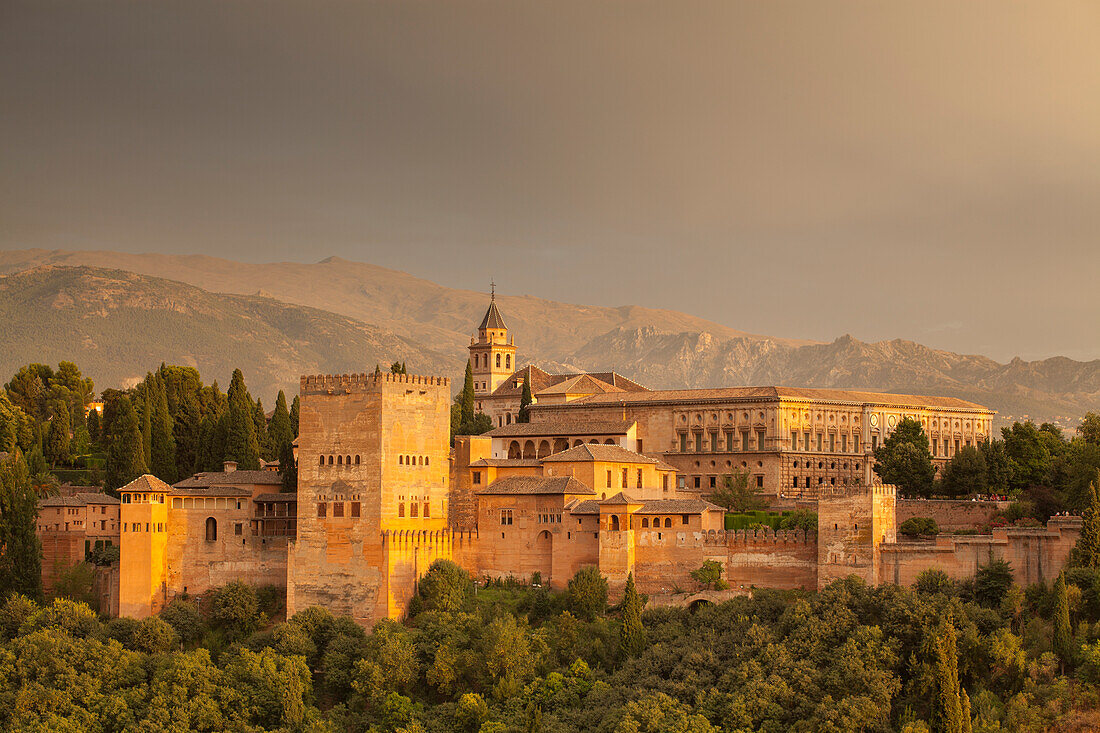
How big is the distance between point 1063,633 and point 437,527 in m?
24.7

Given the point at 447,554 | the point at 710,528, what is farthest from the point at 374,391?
the point at 710,528

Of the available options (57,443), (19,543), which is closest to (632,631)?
(19,543)

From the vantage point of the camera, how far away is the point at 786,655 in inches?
1788

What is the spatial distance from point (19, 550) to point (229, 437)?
14.0 m

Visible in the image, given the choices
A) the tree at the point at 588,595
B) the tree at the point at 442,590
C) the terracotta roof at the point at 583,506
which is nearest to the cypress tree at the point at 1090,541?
the tree at the point at 588,595

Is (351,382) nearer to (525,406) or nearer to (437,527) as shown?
(437,527)

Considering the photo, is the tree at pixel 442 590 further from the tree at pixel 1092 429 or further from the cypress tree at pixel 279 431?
the tree at pixel 1092 429

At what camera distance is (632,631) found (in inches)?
1932

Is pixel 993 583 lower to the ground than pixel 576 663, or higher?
higher

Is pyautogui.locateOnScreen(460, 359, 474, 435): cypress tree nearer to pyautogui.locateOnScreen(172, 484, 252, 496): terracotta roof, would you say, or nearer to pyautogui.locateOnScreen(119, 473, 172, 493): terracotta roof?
pyautogui.locateOnScreen(172, 484, 252, 496): terracotta roof

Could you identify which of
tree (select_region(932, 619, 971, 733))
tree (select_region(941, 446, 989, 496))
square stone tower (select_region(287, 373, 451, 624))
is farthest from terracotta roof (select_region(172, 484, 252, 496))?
tree (select_region(941, 446, 989, 496))

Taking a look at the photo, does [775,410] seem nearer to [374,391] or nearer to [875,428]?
[875,428]

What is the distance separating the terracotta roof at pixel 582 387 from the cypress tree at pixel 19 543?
33.3 m

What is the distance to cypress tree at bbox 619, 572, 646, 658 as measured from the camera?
4884cm
